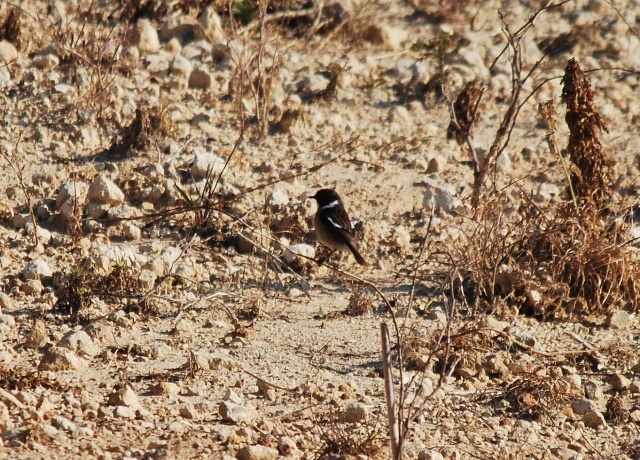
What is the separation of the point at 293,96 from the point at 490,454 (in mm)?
4926

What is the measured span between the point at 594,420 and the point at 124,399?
2.61 meters

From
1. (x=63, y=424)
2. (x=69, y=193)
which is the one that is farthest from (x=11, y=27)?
(x=63, y=424)

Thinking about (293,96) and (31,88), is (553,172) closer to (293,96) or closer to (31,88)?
(293,96)

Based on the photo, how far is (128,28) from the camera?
9.50m

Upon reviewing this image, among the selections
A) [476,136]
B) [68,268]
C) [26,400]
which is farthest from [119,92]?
[26,400]

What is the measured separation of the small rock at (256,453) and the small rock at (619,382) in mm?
2377

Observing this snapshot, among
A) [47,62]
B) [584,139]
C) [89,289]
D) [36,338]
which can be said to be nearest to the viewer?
[36,338]

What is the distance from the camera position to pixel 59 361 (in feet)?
18.6

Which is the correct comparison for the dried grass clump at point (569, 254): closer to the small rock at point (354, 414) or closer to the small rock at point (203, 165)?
the small rock at point (354, 414)

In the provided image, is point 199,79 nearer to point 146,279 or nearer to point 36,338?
point 146,279

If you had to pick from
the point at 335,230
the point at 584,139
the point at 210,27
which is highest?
the point at 210,27

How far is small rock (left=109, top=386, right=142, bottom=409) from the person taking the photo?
5219 mm

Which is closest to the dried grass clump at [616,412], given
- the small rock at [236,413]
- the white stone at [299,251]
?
the small rock at [236,413]

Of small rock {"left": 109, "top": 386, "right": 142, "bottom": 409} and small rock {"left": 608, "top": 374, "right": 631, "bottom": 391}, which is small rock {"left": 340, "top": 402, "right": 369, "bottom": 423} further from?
small rock {"left": 608, "top": 374, "right": 631, "bottom": 391}
